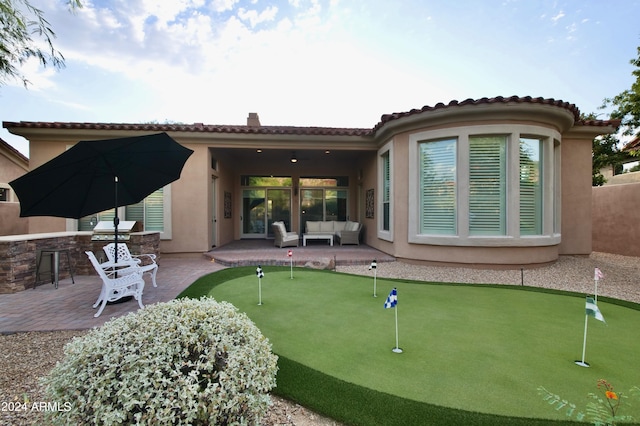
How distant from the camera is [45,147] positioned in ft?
27.7

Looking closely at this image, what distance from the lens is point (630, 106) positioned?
44.5 ft

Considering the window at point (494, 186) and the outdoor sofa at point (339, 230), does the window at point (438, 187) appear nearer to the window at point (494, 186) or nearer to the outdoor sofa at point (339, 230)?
the window at point (494, 186)

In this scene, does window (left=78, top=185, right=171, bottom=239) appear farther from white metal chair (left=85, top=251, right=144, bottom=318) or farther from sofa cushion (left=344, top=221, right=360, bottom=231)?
sofa cushion (left=344, top=221, right=360, bottom=231)

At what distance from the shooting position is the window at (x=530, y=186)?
22.9 ft

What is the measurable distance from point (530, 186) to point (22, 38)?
11.6m

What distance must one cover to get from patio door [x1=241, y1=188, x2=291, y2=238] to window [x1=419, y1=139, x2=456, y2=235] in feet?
24.1

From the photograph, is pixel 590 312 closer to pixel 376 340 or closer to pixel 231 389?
pixel 376 340

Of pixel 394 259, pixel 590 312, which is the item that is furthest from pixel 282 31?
pixel 590 312

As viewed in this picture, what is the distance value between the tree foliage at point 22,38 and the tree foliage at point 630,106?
19779 millimetres

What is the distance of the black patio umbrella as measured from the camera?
13.9 feet

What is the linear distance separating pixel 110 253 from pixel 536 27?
1334 cm

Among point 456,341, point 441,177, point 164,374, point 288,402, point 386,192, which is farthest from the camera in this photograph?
point 386,192

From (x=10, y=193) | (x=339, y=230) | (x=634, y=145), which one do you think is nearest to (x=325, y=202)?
(x=339, y=230)

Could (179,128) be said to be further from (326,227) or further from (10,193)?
(10,193)
